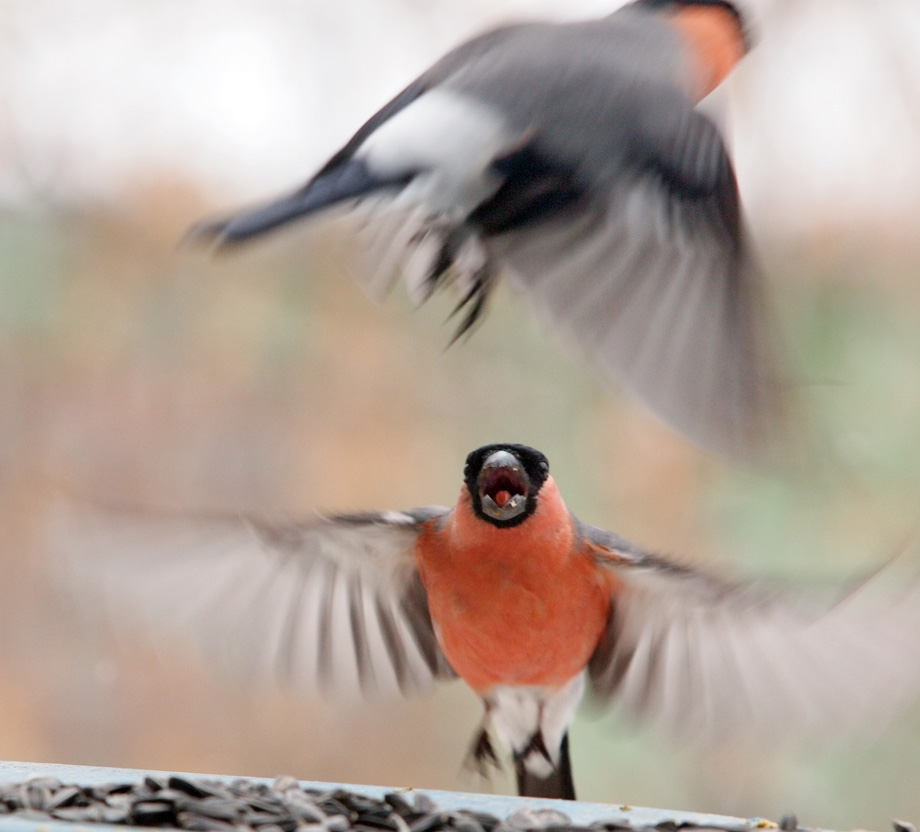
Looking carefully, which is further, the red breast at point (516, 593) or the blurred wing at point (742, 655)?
the red breast at point (516, 593)

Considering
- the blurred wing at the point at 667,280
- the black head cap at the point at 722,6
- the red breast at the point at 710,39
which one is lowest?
the blurred wing at the point at 667,280

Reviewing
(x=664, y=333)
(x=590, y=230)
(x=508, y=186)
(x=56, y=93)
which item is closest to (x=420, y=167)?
(x=508, y=186)

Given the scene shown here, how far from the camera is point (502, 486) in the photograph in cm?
187

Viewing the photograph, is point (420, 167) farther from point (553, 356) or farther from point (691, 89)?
point (553, 356)

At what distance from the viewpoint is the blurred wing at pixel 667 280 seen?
137cm

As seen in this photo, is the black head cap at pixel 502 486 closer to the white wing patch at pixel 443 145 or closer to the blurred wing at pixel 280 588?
the blurred wing at pixel 280 588

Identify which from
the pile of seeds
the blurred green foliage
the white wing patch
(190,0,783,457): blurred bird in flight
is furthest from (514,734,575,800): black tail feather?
the blurred green foliage

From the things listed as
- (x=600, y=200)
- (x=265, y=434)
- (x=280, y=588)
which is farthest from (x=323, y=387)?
(x=600, y=200)

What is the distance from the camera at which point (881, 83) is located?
328 cm

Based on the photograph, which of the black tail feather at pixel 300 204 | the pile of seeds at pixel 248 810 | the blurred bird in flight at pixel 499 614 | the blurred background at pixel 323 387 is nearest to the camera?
the black tail feather at pixel 300 204

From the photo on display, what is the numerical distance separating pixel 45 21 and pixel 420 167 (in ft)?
9.05

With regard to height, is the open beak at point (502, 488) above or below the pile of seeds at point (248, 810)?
above

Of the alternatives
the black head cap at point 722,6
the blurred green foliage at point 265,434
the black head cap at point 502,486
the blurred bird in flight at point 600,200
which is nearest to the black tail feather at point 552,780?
the black head cap at point 502,486

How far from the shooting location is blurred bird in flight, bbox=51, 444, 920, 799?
1.83m
